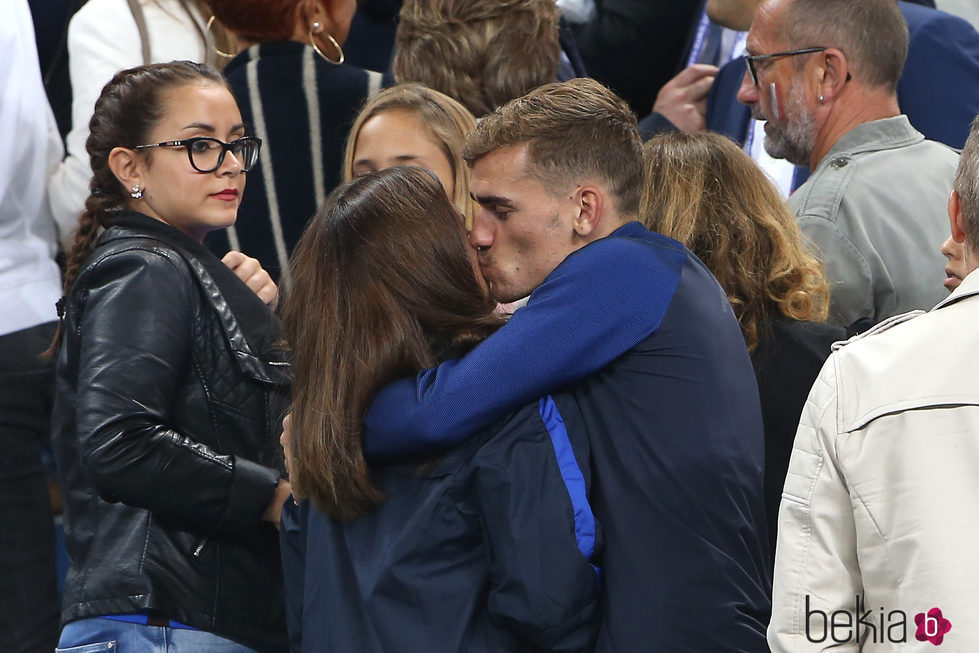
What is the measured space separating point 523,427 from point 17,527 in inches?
85.7

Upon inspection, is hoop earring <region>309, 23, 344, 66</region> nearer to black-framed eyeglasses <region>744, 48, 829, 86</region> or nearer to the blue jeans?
black-framed eyeglasses <region>744, 48, 829, 86</region>

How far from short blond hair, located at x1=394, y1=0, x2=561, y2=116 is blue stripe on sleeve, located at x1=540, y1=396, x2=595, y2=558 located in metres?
1.66

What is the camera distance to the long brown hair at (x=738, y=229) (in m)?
2.78

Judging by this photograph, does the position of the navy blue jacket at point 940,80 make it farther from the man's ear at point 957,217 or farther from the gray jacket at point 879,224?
the man's ear at point 957,217

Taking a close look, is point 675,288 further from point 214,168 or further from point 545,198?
point 214,168

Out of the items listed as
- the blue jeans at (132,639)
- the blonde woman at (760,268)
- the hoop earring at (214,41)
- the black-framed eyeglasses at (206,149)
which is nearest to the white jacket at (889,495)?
the blonde woman at (760,268)

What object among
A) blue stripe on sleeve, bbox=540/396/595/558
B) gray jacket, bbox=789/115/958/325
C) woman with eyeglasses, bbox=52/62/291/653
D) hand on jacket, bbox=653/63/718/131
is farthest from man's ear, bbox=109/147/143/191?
hand on jacket, bbox=653/63/718/131

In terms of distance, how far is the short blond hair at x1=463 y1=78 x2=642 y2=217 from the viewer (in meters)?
2.43

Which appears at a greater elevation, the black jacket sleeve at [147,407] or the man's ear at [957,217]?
the man's ear at [957,217]

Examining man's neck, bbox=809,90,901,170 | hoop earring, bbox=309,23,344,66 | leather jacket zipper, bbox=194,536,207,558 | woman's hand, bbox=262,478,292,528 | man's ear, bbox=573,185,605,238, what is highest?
hoop earring, bbox=309,23,344,66

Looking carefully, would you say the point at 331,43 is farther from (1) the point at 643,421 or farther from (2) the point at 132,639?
(1) the point at 643,421

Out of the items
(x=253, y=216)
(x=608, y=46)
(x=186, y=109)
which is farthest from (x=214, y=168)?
(x=608, y=46)

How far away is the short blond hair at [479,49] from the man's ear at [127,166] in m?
0.96

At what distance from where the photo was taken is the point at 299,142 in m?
3.57
